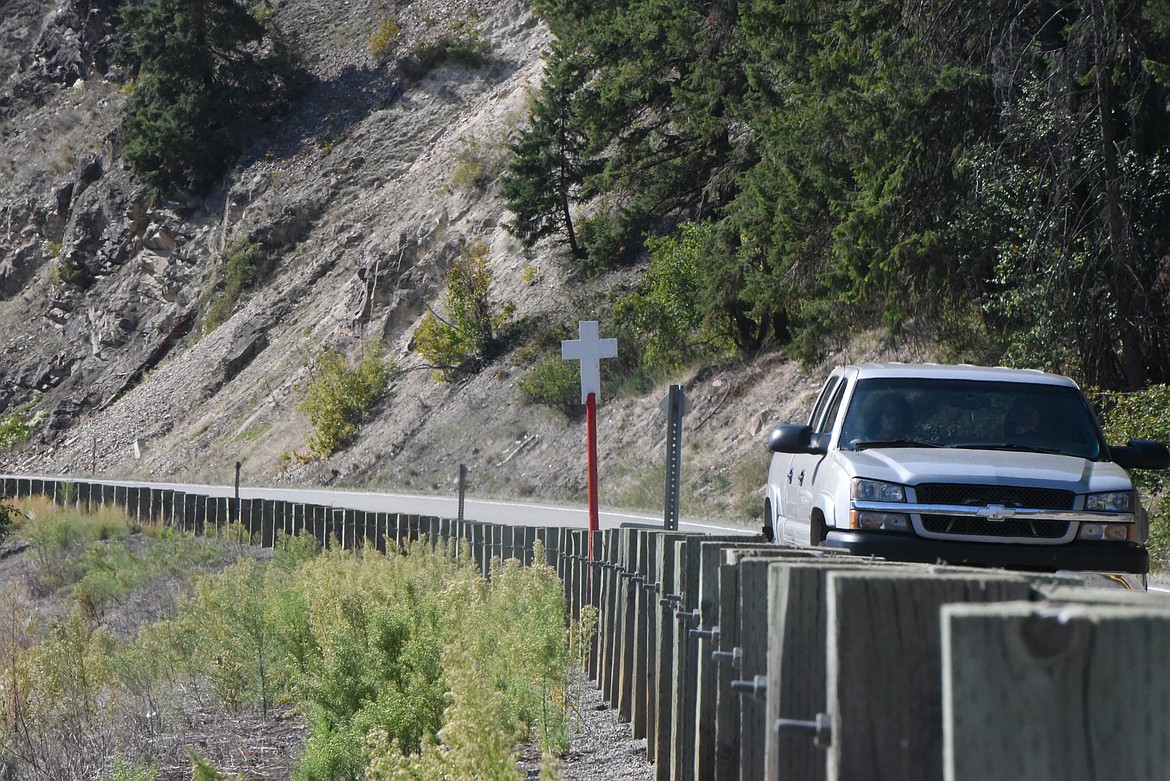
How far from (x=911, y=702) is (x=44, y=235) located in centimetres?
7004

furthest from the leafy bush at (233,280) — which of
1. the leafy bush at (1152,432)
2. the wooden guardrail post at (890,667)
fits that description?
the wooden guardrail post at (890,667)

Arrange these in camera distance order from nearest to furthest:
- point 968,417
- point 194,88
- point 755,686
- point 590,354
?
point 755,686 → point 968,417 → point 590,354 → point 194,88

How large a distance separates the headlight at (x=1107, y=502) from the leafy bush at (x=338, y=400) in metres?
36.3

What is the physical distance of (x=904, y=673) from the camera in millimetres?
Result: 2230

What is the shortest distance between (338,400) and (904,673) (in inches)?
1656

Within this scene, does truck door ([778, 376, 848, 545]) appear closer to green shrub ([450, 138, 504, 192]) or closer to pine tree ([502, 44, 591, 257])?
pine tree ([502, 44, 591, 257])

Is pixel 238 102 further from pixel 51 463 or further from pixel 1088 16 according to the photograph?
pixel 1088 16

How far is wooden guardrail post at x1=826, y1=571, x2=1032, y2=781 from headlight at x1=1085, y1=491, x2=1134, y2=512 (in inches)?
268

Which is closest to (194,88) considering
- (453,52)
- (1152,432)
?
(453,52)

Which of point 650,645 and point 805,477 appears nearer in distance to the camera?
point 650,645

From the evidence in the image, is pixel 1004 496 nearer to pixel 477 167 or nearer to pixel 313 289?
pixel 477 167

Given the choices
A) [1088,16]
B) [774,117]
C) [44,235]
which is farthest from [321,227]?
[1088,16]

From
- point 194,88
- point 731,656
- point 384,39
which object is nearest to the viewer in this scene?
point 731,656

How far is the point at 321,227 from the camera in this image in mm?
56969
